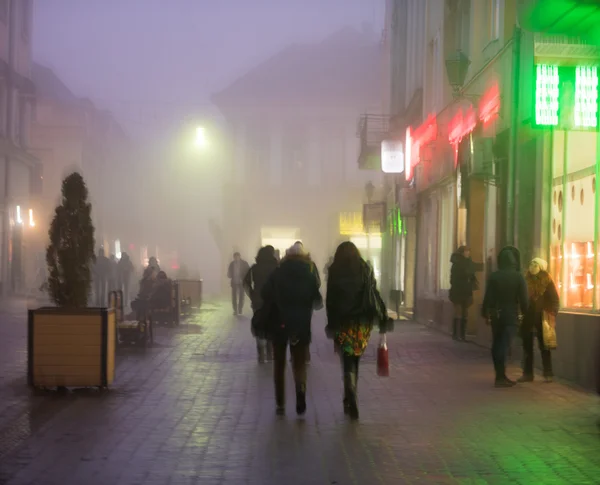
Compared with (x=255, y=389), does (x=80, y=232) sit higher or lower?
higher

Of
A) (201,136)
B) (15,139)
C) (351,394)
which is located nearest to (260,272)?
(351,394)

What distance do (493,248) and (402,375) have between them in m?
5.66

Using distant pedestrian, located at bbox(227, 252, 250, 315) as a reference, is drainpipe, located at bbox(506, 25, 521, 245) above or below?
above

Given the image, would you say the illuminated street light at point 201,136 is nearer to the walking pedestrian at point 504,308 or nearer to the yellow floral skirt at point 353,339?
the walking pedestrian at point 504,308

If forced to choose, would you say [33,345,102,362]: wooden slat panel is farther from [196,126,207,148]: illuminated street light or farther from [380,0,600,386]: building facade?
[196,126,207,148]: illuminated street light

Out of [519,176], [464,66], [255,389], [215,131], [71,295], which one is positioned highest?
[215,131]

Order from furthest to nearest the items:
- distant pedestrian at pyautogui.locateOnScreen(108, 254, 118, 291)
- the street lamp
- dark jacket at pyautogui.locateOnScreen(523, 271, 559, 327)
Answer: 1. distant pedestrian at pyautogui.locateOnScreen(108, 254, 118, 291)
2. the street lamp
3. dark jacket at pyautogui.locateOnScreen(523, 271, 559, 327)

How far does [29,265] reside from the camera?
54.3 meters

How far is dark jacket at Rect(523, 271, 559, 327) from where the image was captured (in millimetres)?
13648

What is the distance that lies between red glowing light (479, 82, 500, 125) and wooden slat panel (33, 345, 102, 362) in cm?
912

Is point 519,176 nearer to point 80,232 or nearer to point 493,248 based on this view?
point 493,248

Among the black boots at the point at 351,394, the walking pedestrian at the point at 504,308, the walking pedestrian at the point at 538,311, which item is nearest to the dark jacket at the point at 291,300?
the black boots at the point at 351,394

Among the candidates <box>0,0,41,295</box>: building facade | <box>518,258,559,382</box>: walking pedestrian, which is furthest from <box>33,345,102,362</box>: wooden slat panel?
<box>0,0,41,295</box>: building facade

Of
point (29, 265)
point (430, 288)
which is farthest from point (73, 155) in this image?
point (430, 288)
